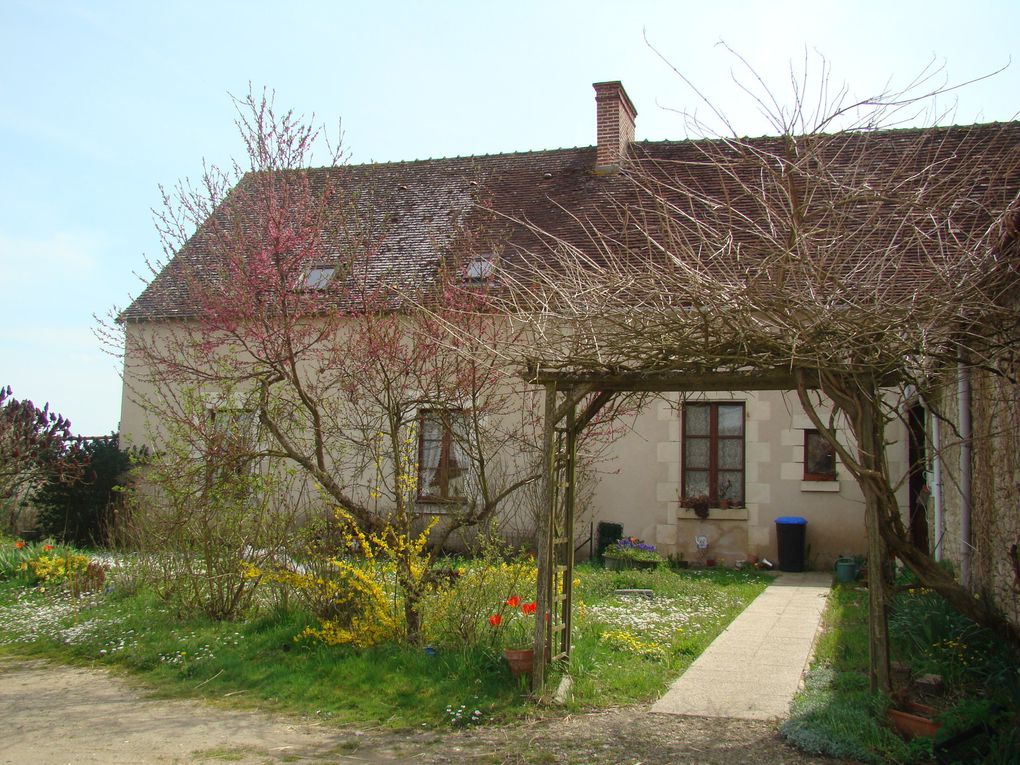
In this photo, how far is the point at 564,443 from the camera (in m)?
7.00

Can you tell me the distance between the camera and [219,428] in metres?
8.32

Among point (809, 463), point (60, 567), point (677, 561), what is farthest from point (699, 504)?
point (60, 567)

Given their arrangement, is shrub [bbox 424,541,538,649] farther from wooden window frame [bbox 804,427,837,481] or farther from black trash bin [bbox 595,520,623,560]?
wooden window frame [bbox 804,427,837,481]

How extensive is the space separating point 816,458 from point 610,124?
267 inches

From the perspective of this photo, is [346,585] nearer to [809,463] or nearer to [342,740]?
[342,740]

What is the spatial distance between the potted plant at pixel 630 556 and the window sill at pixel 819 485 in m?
2.27

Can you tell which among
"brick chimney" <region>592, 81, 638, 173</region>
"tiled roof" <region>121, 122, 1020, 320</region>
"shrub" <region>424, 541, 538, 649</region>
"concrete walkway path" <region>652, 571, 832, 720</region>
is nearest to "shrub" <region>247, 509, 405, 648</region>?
"shrub" <region>424, 541, 538, 649</region>

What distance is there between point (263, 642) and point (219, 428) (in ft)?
6.39

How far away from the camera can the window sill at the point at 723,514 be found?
1332 cm

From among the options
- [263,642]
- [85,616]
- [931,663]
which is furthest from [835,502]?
[85,616]

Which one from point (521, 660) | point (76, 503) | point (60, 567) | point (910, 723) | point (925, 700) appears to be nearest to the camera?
point (910, 723)

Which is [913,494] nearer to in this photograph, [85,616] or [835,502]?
[835,502]

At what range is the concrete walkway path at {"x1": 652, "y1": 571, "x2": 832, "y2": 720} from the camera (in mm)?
5816

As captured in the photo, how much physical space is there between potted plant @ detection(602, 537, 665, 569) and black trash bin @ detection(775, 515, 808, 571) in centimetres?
167
